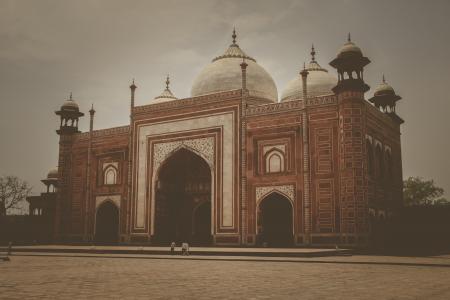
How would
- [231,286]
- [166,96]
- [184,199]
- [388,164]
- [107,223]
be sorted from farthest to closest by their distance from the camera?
[166,96] < [107,223] < [184,199] < [388,164] < [231,286]

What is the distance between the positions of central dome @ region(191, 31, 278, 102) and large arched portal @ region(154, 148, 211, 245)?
3122 millimetres

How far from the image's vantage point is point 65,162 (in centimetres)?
2255

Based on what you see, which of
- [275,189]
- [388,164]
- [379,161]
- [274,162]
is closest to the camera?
[275,189]

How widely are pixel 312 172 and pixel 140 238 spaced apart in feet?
24.5

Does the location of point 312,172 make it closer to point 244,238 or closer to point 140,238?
point 244,238

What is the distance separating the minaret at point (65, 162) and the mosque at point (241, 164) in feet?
0.15

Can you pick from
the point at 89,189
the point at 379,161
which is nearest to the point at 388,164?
the point at 379,161

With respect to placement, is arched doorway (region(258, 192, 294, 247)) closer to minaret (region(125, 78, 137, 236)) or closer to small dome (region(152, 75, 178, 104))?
minaret (region(125, 78, 137, 236))

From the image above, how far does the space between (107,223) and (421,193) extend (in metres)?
19.1

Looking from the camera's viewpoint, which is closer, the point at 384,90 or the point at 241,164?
the point at 241,164

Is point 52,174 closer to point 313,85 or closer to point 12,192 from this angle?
point 12,192

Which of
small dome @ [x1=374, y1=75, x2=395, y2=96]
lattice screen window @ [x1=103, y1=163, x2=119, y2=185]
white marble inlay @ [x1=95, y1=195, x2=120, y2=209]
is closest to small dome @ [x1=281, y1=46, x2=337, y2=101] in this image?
small dome @ [x1=374, y1=75, x2=395, y2=96]

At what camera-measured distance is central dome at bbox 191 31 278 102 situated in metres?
20.9

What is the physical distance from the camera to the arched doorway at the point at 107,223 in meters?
21.3
